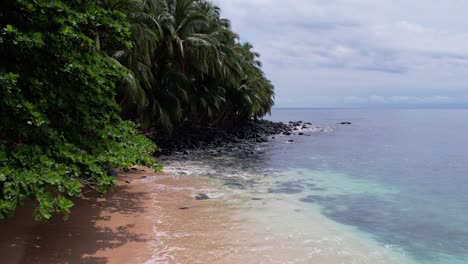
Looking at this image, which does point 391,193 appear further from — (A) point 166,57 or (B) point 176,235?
(A) point 166,57

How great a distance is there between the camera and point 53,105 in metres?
5.71

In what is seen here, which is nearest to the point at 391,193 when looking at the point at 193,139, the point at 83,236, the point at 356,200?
the point at 356,200

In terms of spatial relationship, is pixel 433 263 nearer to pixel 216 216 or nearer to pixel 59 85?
pixel 216 216

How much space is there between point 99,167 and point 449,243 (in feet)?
25.6

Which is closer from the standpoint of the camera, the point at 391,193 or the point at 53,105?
the point at 53,105

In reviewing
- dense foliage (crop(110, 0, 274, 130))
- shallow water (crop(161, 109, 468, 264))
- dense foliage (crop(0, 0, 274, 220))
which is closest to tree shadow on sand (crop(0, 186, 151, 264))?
dense foliage (crop(0, 0, 274, 220))

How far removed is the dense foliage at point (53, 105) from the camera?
179 inches

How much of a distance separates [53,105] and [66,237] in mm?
2578

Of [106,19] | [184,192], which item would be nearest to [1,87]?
[106,19]

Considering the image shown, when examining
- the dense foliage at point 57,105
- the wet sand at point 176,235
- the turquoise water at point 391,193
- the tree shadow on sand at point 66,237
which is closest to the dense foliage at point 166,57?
the turquoise water at point 391,193

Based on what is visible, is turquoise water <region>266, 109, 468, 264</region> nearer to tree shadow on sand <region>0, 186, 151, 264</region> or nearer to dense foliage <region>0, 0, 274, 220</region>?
tree shadow on sand <region>0, 186, 151, 264</region>

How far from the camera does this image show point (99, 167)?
5664 millimetres

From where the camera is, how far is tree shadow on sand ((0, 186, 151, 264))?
19.3 ft

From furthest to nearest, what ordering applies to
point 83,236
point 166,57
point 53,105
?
1. point 166,57
2. point 83,236
3. point 53,105
